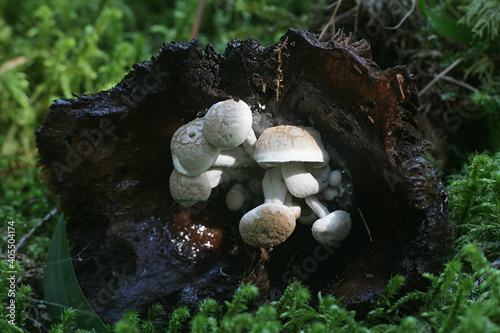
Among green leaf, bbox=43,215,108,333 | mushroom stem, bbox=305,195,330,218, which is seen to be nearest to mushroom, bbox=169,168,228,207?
mushroom stem, bbox=305,195,330,218

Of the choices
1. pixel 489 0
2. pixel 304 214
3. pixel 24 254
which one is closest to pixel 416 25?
pixel 489 0

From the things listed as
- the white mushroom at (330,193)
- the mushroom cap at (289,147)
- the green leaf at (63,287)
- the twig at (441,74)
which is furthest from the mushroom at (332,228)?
the twig at (441,74)

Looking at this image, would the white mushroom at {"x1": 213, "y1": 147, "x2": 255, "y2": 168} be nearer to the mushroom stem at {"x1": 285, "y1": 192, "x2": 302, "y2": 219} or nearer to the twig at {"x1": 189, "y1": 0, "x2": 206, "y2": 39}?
the mushroom stem at {"x1": 285, "y1": 192, "x2": 302, "y2": 219}

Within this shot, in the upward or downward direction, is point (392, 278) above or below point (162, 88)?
below

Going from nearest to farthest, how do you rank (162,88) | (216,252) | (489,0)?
(162,88) < (216,252) < (489,0)

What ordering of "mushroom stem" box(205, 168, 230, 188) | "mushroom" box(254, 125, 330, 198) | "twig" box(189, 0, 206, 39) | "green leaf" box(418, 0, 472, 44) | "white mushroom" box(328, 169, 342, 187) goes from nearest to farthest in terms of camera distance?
1. "mushroom" box(254, 125, 330, 198)
2. "white mushroom" box(328, 169, 342, 187)
3. "mushroom stem" box(205, 168, 230, 188)
4. "green leaf" box(418, 0, 472, 44)
5. "twig" box(189, 0, 206, 39)

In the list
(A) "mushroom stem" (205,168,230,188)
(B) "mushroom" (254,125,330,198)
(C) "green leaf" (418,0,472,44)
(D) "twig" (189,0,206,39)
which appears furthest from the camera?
(D) "twig" (189,0,206,39)

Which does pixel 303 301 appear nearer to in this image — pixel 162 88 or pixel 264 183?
pixel 264 183
